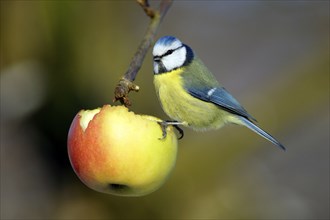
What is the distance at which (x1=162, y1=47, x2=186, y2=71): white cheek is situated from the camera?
1603mm

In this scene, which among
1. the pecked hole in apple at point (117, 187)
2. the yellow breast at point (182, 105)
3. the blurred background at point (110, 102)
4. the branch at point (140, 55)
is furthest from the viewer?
the blurred background at point (110, 102)

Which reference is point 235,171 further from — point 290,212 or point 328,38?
point 328,38

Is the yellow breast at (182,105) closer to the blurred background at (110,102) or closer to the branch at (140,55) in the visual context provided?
the branch at (140,55)

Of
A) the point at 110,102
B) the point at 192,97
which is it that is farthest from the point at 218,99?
the point at 110,102

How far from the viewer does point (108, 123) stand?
4.00 feet

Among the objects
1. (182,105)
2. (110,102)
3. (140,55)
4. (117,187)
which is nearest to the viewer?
(140,55)

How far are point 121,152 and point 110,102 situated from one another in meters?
1.45

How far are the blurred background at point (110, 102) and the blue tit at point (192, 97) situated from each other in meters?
0.94

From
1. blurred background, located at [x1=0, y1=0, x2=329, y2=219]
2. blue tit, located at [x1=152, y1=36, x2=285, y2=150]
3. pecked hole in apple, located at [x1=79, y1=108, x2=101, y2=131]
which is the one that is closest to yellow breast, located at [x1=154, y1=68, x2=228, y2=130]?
blue tit, located at [x1=152, y1=36, x2=285, y2=150]

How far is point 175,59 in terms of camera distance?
5.38 ft

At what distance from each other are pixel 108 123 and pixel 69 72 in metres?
1.37

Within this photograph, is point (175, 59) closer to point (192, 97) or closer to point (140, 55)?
point (192, 97)

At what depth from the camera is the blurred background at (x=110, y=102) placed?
2523 millimetres

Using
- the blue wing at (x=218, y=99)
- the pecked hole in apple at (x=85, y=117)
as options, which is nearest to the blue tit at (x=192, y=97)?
the blue wing at (x=218, y=99)
